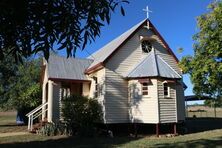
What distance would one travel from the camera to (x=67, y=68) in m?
24.2

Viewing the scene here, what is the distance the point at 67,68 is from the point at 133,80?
5.64m

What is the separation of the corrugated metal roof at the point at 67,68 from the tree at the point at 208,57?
7.83 m

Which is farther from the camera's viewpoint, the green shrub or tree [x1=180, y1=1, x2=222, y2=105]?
the green shrub

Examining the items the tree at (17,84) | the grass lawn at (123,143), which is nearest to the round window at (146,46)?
the grass lawn at (123,143)

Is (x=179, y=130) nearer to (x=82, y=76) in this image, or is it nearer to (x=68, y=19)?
(x=82, y=76)

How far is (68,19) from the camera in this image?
4980 millimetres

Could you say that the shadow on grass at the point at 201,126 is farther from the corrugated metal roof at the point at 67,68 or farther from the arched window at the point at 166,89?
the corrugated metal roof at the point at 67,68

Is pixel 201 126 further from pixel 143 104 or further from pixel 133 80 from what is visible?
pixel 133 80

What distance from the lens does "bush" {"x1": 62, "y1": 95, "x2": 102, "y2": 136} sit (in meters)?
20.5

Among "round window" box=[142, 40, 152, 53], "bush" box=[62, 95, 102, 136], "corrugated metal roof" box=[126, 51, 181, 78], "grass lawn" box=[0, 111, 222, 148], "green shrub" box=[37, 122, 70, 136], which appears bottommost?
"grass lawn" box=[0, 111, 222, 148]

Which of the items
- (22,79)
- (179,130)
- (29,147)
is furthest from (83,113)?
(22,79)

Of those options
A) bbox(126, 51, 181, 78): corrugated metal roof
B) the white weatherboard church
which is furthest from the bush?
bbox(126, 51, 181, 78): corrugated metal roof

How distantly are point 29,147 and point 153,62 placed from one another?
10.3 metres

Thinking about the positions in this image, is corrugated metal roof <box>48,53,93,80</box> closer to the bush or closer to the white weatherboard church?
the white weatherboard church
